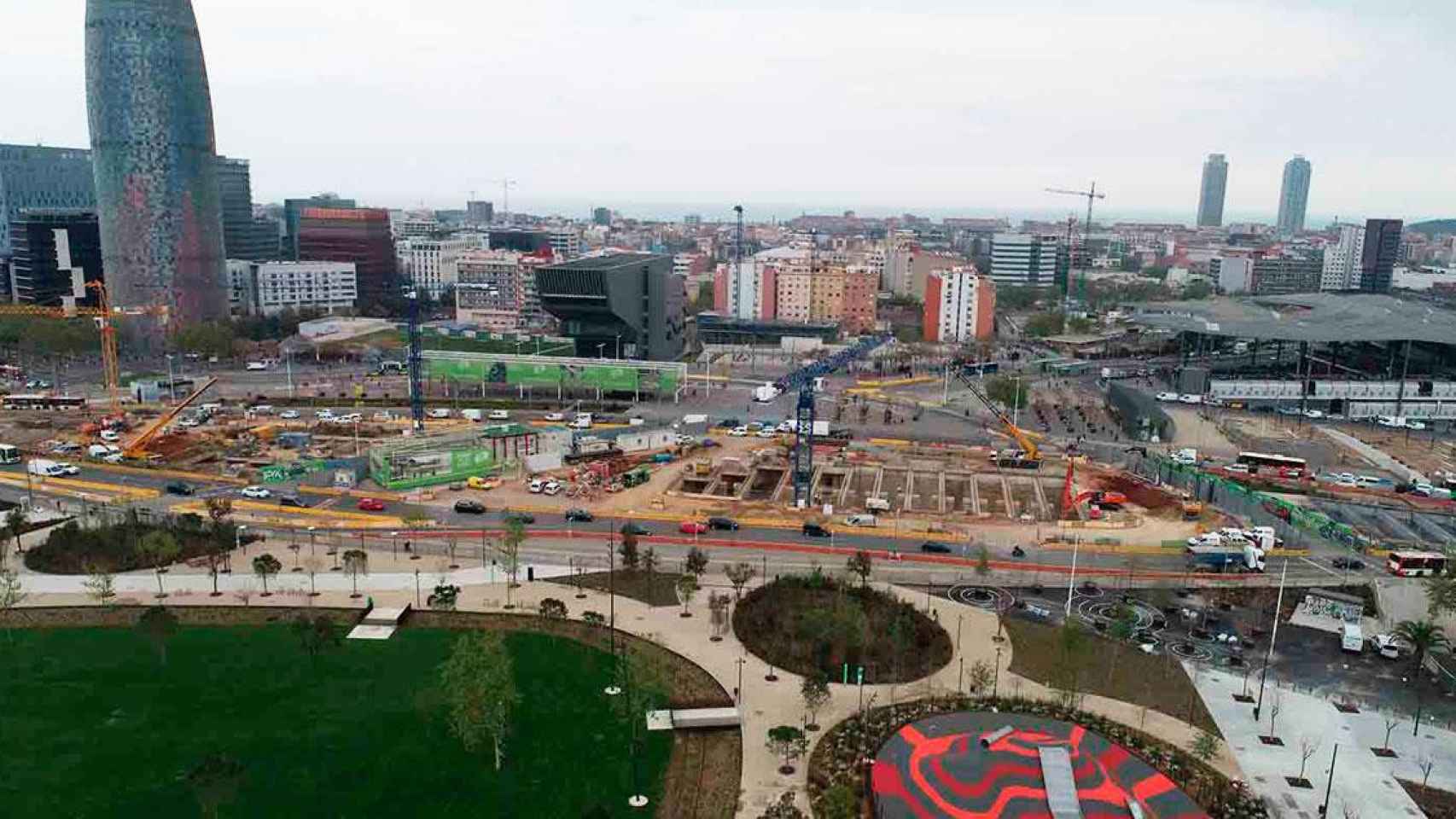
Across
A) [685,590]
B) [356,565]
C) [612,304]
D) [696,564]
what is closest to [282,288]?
[612,304]

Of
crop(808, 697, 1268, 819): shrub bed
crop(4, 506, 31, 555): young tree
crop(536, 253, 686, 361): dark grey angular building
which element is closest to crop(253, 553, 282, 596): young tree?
crop(4, 506, 31, 555): young tree

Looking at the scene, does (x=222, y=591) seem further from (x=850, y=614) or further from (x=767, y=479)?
(x=767, y=479)

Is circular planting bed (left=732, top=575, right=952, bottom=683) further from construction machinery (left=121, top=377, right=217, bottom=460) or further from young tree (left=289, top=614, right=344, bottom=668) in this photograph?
construction machinery (left=121, top=377, right=217, bottom=460)

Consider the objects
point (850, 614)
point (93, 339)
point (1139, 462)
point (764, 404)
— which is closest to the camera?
point (850, 614)

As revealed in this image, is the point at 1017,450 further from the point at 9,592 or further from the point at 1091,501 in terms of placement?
the point at 9,592

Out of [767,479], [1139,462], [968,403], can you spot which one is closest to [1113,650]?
[767,479]

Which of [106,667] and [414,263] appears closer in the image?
[106,667]

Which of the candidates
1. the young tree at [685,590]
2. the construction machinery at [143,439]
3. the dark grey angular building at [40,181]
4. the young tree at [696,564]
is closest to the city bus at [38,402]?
the construction machinery at [143,439]
